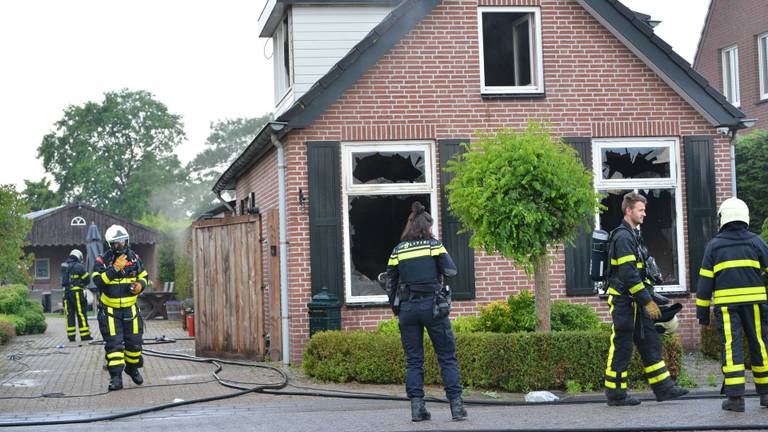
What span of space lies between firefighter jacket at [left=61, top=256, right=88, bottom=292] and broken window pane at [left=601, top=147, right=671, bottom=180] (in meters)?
10.9

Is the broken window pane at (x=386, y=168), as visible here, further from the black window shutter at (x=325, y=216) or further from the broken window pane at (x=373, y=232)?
the black window shutter at (x=325, y=216)

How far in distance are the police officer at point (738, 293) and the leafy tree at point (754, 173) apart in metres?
13.5

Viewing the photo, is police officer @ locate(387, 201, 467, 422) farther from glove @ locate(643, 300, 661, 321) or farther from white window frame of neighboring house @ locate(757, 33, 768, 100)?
white window frame of neighboring house @ locate(757, 33, 768, 100)

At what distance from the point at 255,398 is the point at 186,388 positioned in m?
1.39

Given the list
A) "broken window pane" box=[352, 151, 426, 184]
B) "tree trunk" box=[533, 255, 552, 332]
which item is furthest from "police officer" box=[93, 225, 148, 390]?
"tree trunk" box=[533, 255, 552, 332]

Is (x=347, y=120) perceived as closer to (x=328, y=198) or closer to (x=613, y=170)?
(x=328, y=198)

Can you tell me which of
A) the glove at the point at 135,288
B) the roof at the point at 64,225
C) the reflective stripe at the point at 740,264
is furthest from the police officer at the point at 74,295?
the roof at the point at 64,225

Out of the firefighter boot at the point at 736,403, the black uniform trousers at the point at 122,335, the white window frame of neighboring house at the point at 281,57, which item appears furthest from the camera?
the white window frame of neighboring house at the point at 281,57

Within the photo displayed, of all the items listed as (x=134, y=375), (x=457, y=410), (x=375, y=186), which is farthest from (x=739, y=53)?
(x=457, y=410)

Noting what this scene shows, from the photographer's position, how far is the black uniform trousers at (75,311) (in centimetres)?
2180

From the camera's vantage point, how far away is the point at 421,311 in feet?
31.8

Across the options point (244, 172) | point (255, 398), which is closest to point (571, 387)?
point (255, 398)

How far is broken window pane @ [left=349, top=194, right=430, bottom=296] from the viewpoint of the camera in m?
15.5

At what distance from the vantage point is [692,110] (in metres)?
16.3
